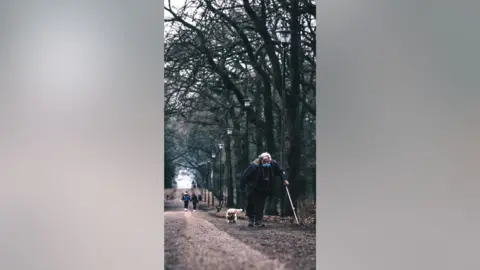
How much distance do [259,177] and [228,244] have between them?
56cm

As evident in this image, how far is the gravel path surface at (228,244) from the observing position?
3801 mm

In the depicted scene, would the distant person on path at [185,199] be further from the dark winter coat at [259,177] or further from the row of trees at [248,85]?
the dark winter coat at [259,177]

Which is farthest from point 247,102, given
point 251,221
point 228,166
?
point 251,221

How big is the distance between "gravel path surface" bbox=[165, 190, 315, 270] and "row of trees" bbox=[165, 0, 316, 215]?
0.19 m

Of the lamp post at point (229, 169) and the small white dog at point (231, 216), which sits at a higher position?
the lamp post at point (229, 169)

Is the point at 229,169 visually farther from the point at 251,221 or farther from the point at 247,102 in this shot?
the point at 247,102

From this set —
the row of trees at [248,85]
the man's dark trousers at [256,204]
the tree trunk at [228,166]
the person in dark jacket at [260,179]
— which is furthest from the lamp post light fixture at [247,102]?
the man's dark trousers at [256,204]

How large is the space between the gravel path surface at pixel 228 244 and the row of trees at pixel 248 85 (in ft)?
A: 0.63

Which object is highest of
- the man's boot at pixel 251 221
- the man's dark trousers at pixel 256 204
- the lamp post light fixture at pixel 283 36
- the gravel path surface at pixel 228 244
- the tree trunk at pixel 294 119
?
the lamp post light fixture at pixel 283 36

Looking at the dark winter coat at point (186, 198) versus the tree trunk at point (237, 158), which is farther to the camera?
the tree trunk at point (237, 158)

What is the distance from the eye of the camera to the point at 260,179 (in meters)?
3.98

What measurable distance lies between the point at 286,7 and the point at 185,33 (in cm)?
80
